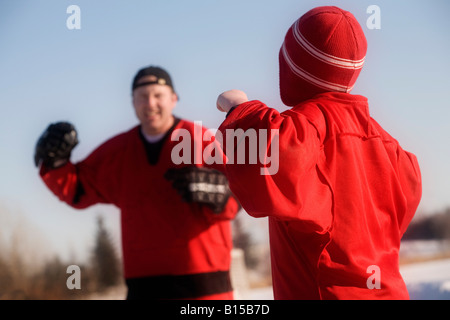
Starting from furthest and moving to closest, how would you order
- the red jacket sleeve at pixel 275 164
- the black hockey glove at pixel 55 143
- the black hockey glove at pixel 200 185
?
the black hockey glove at pixel 55 143, the black hockey glove at pixel 200 185, the red jacket sleeve at pixel 275 164

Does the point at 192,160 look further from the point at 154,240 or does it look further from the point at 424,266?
the point at 424,266

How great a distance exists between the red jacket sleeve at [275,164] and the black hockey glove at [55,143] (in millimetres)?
1647

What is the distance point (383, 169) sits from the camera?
117cm

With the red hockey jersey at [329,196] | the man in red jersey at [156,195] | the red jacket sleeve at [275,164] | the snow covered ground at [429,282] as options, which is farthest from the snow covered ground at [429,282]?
the red jacket sleeve at [275,164]

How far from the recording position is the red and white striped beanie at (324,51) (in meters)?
1.14

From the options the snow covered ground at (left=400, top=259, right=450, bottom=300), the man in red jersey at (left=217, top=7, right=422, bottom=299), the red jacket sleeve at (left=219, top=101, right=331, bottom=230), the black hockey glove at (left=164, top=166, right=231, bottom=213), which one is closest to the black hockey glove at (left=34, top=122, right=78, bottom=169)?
the black hockey glove at (left=164, top=166, right=231, bottom=213)

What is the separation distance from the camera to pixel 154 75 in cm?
264

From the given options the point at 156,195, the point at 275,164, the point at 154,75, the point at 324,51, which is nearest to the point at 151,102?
the point at 154,75

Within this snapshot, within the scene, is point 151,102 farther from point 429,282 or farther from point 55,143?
point 429,282

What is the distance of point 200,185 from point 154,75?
2.17 feet

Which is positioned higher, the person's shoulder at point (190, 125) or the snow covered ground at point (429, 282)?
the person's shoulder at point (190, 125)

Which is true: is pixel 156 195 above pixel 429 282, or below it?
above

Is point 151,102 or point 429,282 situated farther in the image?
point 429,282

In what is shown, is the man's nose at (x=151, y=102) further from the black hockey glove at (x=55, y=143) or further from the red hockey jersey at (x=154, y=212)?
the black hockey glove at (x=55, y=143)
